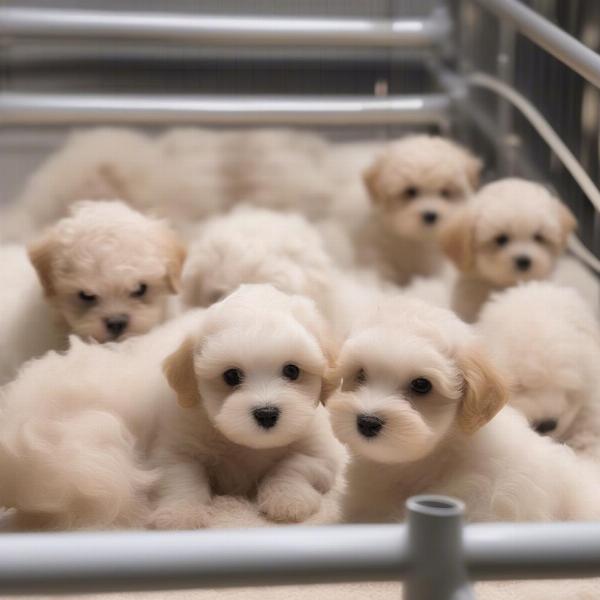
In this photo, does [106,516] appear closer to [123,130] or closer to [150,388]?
[150,388]

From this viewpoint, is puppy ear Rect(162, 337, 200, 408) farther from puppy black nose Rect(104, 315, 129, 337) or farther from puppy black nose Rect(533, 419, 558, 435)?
puppy black nose Rect(533, 419, 558, 435)

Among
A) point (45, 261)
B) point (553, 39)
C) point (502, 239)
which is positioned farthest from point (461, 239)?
point (45, 261)

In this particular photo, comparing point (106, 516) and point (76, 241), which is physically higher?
point (76, 241)

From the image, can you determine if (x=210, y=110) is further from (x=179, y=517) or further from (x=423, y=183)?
(x=179, y=517)

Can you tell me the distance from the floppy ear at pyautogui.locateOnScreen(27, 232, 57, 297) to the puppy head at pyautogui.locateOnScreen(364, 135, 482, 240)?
4.01 feet

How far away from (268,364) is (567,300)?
29.8 inches

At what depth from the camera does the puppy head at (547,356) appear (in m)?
1.94

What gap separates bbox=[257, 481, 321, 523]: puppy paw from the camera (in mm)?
1700

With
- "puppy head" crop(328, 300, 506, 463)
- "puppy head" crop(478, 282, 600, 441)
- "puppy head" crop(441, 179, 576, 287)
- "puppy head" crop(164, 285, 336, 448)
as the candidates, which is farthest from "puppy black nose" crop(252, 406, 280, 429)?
"puppy head" crop(441, 179, 576, 287)

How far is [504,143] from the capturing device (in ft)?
11.1

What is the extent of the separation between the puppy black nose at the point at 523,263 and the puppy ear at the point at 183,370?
1.15 metres

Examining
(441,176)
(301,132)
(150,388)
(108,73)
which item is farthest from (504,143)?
(150,388)

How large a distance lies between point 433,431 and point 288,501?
31cm

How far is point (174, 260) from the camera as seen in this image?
2.28 metres
